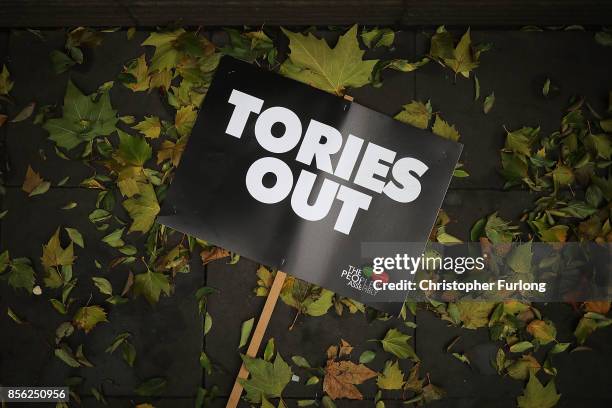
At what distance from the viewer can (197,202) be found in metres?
1.93

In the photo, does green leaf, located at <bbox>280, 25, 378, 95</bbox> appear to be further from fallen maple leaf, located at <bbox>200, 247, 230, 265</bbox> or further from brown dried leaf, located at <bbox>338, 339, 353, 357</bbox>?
brown dried leaf, located at <bbox>338, 339, 353, 357</bbox>

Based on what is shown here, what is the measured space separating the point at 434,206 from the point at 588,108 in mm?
692

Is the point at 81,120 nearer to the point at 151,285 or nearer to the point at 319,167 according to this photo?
the point at 151,285

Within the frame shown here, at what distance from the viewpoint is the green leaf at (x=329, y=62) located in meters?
1.90

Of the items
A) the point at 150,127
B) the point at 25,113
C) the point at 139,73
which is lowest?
the point at 25,113

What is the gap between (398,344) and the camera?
1900 mm

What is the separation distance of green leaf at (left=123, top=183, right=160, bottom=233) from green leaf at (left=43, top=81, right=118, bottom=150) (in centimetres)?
27

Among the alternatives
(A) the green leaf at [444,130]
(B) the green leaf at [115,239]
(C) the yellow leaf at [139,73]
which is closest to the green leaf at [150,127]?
(C) the yellow leaf at [139,73]

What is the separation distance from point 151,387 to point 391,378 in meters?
0.89

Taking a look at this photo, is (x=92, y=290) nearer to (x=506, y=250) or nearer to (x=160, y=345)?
(x=160, y=345)

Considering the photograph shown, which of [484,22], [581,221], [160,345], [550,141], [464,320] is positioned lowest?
[160,345]

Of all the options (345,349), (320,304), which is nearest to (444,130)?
(320,304)

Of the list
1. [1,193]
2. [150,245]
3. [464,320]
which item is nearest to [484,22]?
[464,320]

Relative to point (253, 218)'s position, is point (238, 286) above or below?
below
